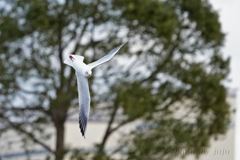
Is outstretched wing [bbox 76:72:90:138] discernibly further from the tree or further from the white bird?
the tree

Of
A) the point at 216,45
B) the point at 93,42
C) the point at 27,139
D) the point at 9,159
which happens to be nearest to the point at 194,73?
the point at 216,45

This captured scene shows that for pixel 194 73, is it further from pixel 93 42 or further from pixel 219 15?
pixel 93 42

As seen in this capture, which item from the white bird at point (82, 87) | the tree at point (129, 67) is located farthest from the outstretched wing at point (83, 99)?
the tree at point (129, 67)

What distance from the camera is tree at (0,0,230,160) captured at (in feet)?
21.5

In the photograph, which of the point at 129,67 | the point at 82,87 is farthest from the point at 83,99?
the point at 129,67

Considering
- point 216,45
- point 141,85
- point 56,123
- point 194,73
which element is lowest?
point 56,123

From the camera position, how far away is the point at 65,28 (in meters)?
6.85

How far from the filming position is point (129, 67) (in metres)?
7.29

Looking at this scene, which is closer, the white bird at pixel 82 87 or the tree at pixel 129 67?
the white bird at pixel 82 87

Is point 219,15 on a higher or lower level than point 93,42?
higher

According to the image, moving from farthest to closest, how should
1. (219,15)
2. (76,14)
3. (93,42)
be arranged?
(219,15) < (93,42) < (76,14)

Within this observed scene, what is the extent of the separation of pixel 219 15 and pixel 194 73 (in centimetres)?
108

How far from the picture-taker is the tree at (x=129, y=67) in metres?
6.55

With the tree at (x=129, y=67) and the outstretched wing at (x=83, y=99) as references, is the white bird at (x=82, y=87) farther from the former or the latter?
the tree at (x=129, y=67)
